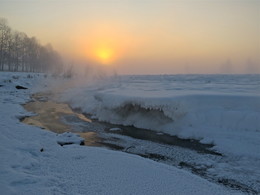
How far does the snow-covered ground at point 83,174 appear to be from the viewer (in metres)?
3.91

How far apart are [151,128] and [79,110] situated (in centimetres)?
637

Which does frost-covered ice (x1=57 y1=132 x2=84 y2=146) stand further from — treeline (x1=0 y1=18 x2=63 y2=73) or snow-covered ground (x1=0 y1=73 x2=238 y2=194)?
treeline (x1=0 y1=18 x2=63 y2=73)

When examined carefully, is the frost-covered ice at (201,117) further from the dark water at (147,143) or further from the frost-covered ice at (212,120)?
the dark water at (147,143)

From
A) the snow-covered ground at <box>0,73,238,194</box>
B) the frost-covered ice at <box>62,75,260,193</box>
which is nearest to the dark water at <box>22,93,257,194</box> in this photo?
the frost-covered ice at <box>62,75,260,193</box>

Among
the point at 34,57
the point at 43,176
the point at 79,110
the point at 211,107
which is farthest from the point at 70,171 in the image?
the point at 34,57

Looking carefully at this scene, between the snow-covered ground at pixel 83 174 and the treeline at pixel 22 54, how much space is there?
157 ft

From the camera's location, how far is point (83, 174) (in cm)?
449

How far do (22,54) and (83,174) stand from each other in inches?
2369

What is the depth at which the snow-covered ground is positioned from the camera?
154 inches

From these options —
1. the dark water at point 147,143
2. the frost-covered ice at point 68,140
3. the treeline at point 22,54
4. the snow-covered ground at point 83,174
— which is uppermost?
the treeline at point 22,54

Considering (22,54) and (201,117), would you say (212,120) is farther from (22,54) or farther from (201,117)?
(22,54)

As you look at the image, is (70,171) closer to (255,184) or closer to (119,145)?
(119,145)

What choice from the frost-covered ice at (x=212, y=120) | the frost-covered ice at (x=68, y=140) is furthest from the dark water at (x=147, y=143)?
the frost-covered ice at (x=68, y=140)

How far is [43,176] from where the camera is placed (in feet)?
14.1
